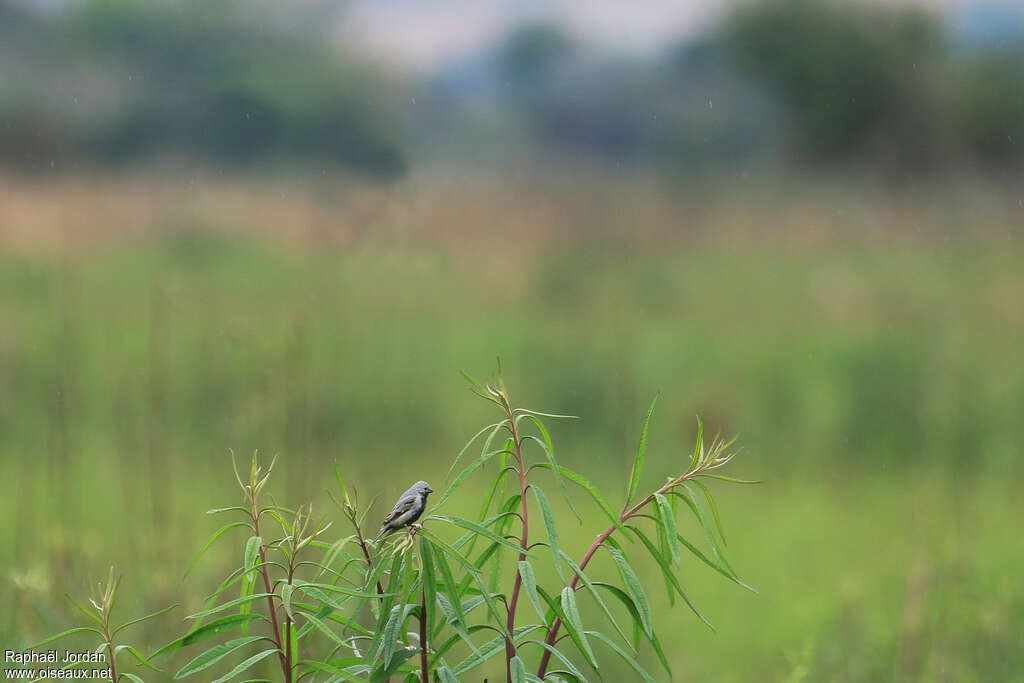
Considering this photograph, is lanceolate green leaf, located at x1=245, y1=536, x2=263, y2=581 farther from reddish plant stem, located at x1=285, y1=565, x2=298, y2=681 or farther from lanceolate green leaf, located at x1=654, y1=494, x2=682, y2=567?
lanceolate green leaf, located at x1=654, y1=494, x2=682, y2=567

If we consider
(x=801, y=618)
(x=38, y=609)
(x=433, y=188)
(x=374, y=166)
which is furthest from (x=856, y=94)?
(x=38, y=609)

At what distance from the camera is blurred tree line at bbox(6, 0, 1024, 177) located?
10.2 metres

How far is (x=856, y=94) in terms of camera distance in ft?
47.5

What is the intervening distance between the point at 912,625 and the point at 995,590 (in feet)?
2.00

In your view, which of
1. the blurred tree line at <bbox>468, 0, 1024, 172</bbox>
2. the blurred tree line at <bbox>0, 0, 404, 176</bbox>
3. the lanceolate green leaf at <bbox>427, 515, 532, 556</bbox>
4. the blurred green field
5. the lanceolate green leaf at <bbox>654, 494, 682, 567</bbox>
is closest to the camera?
the lanceolate green leaf at <bbox>427, 515, 532, 556</bbox>

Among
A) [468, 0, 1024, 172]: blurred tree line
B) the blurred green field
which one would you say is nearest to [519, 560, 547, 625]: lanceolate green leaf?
the blurred green field

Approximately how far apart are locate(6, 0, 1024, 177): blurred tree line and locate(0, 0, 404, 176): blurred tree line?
0.02 meters

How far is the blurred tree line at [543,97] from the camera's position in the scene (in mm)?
10211

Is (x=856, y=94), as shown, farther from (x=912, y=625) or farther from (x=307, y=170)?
(x=912, y=625)

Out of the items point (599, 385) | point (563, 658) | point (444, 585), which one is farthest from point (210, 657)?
point (599, 385)

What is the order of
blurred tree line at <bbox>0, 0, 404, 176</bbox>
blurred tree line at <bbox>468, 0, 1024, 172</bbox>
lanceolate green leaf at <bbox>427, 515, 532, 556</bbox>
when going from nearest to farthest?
lanceolate green leaf at <bbox>427, 515, 532, 556</bbox>, blurred tree line at <bbox>0, 0, 404, 176</bbox>, blurred tree line at <bbox>468, 0, 1024, 172</bbox>

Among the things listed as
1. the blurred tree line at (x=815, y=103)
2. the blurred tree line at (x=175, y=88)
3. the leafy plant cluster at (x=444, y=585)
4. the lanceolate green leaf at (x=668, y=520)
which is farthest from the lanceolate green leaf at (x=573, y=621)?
the blurred tree line at (x=815, y=103)

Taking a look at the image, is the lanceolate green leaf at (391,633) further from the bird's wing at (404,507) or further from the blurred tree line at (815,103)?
the blurred tree line at (815,103)

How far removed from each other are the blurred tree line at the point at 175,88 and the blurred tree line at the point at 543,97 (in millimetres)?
22
